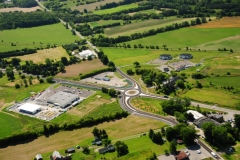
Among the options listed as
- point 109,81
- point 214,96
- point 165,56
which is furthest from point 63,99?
point 165,56

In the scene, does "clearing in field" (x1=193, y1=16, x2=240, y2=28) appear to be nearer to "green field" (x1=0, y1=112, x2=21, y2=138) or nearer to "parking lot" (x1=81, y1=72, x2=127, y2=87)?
"parking lot" (x1=81, y1=72, x2=127, y2=87)

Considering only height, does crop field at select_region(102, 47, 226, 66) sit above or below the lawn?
above

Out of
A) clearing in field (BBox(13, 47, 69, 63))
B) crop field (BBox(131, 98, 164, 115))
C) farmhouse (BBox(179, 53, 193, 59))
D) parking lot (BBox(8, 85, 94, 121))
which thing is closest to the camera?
crop field (BBox(131, 98, 164, 115))

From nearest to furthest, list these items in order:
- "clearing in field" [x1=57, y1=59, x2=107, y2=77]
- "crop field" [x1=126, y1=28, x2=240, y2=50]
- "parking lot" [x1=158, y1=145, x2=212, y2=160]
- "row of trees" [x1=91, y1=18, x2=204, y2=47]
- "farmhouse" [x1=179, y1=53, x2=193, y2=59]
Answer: "parking lot" [x1=158, y1=145, x2=212, y2=160] < "clearing in field" [x1=57, y1=59, x2=107, y2=77] < "farmhouse" [x1=179, y1=53, x2=193, y2=59] < "crop field" [x1=126, y1=28, x2=240, y2=50] < "row of trees" [x1=91, y1=18, x2=204, y2=47]

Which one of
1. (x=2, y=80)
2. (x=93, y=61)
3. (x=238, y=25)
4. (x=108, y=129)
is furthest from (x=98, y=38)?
(x=108, y=129)

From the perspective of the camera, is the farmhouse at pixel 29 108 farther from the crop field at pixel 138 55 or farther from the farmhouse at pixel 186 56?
the farmhouse at pixel 186 56

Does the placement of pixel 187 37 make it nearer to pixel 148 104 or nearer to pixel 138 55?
pixel 138 55

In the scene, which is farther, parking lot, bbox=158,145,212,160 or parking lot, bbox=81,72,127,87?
parking lot, bbox=81,72,127,87

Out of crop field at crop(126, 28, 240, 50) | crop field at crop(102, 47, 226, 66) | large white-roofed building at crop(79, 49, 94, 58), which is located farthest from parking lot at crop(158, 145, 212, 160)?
large white-roofed building at crop(79, 49, 94, 58)
